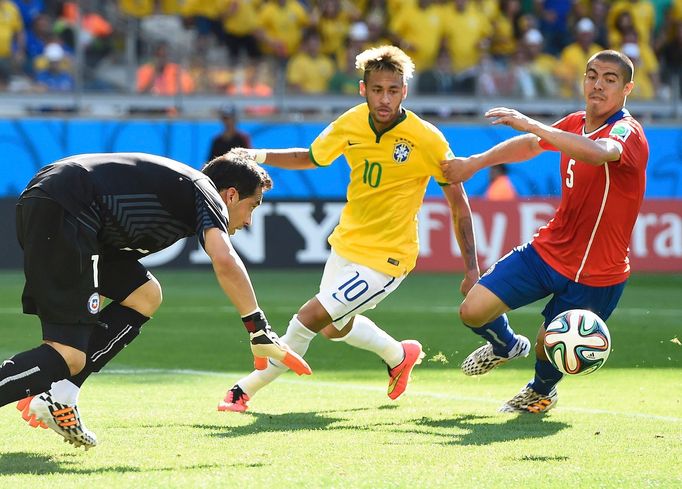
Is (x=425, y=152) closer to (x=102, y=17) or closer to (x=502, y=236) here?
(x=502, y=236)

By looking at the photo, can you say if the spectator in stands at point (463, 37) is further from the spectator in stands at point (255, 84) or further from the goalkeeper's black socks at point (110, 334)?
the goalkeeper's black socks at point (110, 334)

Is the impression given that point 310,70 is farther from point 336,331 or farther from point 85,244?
point 85,244

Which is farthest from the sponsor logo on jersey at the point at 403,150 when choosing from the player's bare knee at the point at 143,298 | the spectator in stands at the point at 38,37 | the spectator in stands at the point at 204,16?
the spectator in stands at the point at 38,37

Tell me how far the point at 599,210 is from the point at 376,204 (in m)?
1.49

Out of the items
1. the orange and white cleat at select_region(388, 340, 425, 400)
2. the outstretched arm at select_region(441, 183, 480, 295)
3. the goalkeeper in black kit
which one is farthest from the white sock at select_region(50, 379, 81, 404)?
the outstretched arm at select_region(441, 183, 480, 295)

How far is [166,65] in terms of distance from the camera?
67.2 ft

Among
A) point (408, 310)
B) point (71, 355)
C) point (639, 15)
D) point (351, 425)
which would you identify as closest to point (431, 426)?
point (351, 425)

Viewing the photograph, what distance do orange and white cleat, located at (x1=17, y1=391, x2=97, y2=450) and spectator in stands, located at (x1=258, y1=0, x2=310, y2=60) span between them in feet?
50.3

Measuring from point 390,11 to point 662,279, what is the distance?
7.11 m

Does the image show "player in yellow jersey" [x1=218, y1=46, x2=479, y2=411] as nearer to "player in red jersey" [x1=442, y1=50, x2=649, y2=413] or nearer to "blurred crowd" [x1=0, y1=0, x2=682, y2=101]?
"player in red jersey" [x1=442, y1=50, x2=649, y2=413]

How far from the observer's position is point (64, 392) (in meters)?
6.22

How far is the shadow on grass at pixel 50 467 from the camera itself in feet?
18.6

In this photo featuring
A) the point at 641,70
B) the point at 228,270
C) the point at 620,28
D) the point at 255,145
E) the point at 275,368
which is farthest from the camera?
the point at 620,28

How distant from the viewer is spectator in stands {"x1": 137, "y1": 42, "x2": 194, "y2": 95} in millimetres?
20453
